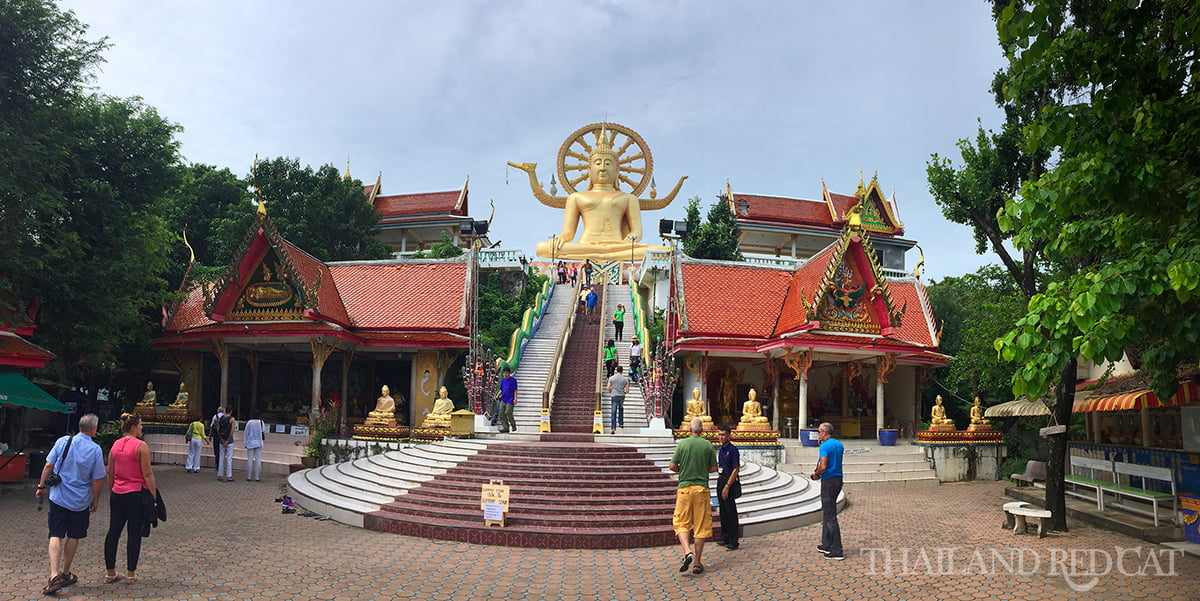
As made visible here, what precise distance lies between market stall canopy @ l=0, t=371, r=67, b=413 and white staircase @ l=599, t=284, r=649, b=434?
9507 millimetres

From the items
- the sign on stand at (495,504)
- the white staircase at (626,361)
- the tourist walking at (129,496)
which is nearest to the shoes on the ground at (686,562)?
the sign on stand at (495,504)

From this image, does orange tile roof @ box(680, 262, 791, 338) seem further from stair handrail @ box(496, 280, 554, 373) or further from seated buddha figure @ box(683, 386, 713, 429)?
stair handrail @ box(496, 280, 554, 373)

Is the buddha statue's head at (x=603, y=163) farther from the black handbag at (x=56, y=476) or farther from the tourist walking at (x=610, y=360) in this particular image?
the black handbag at (x=56, y=476)

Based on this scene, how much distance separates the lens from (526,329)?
20.8m

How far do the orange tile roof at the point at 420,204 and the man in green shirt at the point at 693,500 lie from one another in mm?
36529

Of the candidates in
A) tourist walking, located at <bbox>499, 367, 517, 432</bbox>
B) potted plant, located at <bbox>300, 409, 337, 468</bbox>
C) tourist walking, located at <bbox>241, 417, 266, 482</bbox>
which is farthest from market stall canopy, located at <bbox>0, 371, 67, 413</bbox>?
tourist walking, located at <bbox>499, 367, 517, 432</bbox>

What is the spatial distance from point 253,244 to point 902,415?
17.5 metres

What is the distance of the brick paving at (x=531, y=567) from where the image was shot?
6699 mm

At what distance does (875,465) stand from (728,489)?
867cm

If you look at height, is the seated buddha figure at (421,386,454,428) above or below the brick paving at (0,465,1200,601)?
above

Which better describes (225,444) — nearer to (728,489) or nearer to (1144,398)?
(728,489)

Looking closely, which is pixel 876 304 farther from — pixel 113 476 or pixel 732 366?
pixel 113 476

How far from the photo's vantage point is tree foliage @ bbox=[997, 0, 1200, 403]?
5.08 m

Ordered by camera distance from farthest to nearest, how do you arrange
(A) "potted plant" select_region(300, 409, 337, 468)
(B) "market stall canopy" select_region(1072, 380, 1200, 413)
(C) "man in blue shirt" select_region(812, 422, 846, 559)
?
(A) "potted plant" select_region(300, 409, 337, 468) → (B) "market stall canopy" select_region(1072, 380, 1200, 413) → (C) "man in blue shirt" select_region(812, 422, 846, 559)
